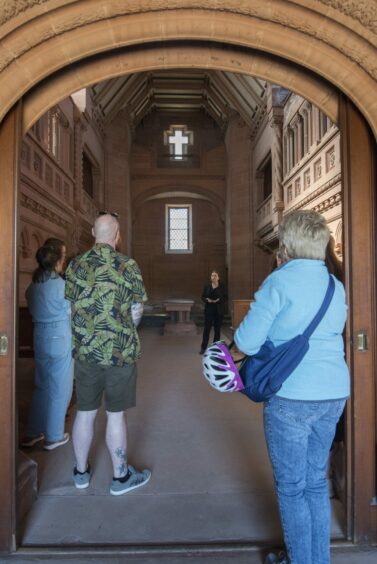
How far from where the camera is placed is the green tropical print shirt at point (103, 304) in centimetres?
205

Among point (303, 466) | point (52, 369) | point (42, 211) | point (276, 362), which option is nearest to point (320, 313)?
point (276, 362)

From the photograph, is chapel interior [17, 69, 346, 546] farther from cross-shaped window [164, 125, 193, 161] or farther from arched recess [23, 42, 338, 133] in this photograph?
arched recess [23, 42, 338, 133]

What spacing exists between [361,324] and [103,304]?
1.28 m

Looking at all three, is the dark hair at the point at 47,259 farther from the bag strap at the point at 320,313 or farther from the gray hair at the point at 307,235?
the bag strap at the point at 320,313

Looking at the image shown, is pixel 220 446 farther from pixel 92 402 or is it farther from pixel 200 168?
pixel 200 168

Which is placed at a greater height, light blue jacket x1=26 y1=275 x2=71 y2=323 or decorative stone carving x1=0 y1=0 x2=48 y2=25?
decorative stone carving x1=0 y1=0 x2=48 y2=25

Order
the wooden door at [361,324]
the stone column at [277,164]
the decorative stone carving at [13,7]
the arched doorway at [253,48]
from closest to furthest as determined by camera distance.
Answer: the decorative stone carving at [13,7]
the arched doorway at [253,48]
the wooden door at [361,324]
the stone column at [277,164]

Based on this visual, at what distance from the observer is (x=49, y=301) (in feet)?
9.11

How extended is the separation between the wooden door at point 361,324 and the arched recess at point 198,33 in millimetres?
211

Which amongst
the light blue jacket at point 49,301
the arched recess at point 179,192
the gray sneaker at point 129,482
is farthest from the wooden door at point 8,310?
the arched recess at point 179,192

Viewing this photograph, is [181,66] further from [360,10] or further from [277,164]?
[277,164]

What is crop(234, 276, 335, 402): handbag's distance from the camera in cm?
132

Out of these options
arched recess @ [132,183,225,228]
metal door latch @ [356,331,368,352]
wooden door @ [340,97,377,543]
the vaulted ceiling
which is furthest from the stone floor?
arched recess @ [132,183,225,228]

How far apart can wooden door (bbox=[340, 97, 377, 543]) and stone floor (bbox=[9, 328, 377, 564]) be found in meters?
0.23
